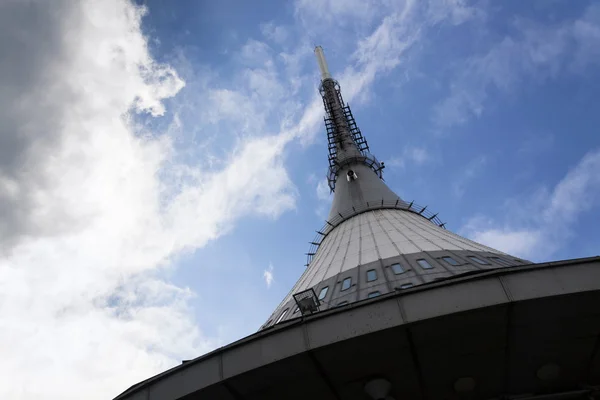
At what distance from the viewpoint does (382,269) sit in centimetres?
2552

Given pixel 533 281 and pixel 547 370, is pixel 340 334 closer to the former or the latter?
pixel 533 281

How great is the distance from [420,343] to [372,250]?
1659 centimetres

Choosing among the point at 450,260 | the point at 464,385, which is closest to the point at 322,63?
the point at 450,260

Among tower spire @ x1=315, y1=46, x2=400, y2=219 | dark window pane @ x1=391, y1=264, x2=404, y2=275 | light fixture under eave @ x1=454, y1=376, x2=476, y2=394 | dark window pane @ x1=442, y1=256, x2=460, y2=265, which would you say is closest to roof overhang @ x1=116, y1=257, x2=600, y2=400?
light fixture under eave @ x1=454, y1=376, x2=476, y2=394

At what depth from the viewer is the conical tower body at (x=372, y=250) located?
939 inches

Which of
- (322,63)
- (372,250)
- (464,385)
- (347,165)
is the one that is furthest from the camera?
(322,63)

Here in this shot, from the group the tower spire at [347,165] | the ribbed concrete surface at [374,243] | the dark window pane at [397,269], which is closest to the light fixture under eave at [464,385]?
the dark window pane at [397,269]

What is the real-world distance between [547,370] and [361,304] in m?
Answer: 6.18

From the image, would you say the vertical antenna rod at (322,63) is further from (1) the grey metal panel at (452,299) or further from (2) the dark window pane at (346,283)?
(1) the grey metal panel at (452,299)

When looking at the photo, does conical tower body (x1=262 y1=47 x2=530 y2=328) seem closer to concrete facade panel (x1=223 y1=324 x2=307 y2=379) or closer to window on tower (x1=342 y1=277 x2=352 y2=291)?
window on tower (x1=342 y1=277 x2=352 y2=291)

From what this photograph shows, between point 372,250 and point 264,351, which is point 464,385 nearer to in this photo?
point 264,351

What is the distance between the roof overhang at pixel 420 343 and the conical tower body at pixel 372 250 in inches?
111

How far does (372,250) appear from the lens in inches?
1152

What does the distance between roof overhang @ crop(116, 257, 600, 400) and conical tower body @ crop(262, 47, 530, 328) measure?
111 inches
